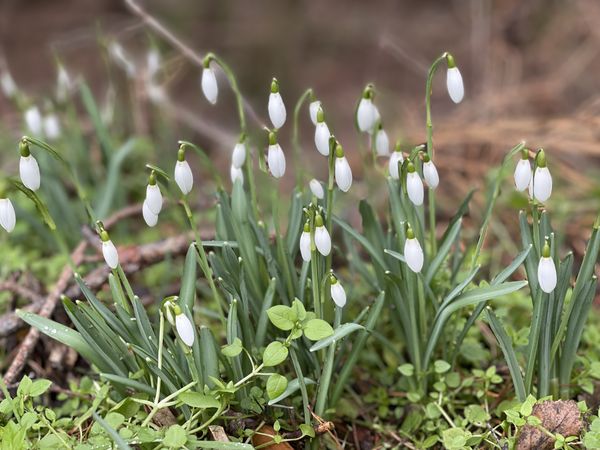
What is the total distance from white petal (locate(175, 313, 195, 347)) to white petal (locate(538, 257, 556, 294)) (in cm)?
87

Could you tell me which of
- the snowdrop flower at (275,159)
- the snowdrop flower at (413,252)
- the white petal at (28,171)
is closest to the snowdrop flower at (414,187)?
the snowdrop flower at (413,252)

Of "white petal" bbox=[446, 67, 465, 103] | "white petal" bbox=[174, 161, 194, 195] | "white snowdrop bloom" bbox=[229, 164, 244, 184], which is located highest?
"white petal" bbox=[446, 67, 465, 103]

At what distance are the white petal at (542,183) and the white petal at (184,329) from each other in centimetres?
94

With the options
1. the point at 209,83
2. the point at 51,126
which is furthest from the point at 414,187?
the point at 51,126

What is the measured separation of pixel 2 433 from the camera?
193 centimetres

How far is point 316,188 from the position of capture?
2182 mm

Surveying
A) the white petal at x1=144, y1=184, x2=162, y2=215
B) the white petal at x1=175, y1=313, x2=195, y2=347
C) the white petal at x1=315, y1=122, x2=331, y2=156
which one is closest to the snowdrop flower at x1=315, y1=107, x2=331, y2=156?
the white petal at x1=315, y1=122, x2=331, y2=156

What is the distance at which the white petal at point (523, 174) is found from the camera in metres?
1.93

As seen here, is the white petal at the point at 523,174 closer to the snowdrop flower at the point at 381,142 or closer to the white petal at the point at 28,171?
the snowdrop flower at the point at 381,142

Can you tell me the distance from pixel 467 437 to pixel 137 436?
87 centimetres

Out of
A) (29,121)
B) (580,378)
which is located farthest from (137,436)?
(29,121)

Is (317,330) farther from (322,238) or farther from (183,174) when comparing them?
(183,174)

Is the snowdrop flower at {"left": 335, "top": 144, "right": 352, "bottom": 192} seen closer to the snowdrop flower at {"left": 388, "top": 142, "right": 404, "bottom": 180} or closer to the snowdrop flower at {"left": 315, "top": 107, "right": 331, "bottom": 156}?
the snowdrop flower at {"left": 315, "top": 107, "right": 331, "bottom": 156}

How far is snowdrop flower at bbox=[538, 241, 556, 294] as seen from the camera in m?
1.82
